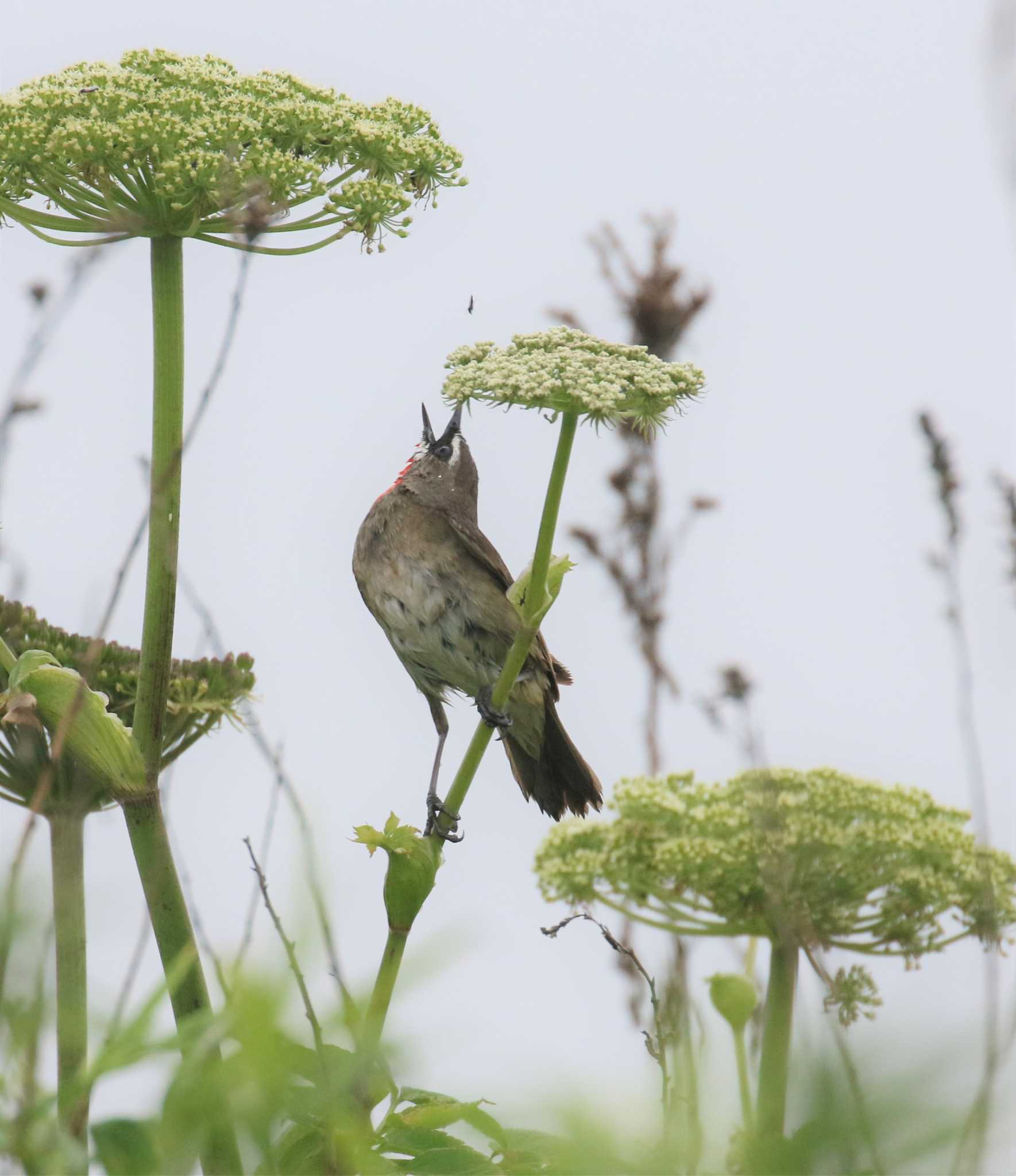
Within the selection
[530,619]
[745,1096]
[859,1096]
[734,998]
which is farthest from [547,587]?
[859,1096]

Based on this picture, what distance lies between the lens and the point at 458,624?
180 inches

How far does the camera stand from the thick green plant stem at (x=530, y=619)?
8.45 ft

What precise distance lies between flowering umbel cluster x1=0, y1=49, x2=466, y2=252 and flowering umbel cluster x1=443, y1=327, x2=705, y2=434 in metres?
0.43

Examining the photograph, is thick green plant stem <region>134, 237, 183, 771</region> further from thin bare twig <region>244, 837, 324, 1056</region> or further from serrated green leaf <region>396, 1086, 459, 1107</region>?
thin bare twig <region>244, 837, 324, 1056</region>

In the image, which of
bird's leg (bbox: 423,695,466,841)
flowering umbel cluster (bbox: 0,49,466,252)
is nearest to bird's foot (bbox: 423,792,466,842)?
bird's leg (bbox: 423,695,466,841)

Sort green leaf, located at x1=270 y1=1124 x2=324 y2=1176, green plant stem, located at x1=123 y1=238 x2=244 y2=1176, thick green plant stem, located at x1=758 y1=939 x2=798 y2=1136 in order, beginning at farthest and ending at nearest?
green plant stem, located at x1=123 y1=238 x2=244 y2=1176
thick green plant stem, located at x1=758 y1=939 x2=798 y2=1136
green leaf, located at x1=270 y1=1124 x2=324 y2=1176

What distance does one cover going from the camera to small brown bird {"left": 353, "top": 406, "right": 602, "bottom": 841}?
4.58 m

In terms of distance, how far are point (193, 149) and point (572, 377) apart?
82 cm

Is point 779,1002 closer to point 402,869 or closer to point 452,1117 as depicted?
point 402,869

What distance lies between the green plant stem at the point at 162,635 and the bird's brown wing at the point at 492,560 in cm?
196

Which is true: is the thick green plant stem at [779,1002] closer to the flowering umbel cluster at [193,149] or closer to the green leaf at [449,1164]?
the green leaf at [449,1164]

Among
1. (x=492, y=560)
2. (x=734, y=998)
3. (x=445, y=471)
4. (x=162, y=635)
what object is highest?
(x=445, y=471)

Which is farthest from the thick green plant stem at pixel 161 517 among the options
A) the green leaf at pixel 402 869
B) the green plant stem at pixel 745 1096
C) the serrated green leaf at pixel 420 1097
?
the green plant stem at pixel 745 1096

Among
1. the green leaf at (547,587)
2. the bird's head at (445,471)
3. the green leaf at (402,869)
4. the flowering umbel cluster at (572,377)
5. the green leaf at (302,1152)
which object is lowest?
the green leaf at (302,1152)
